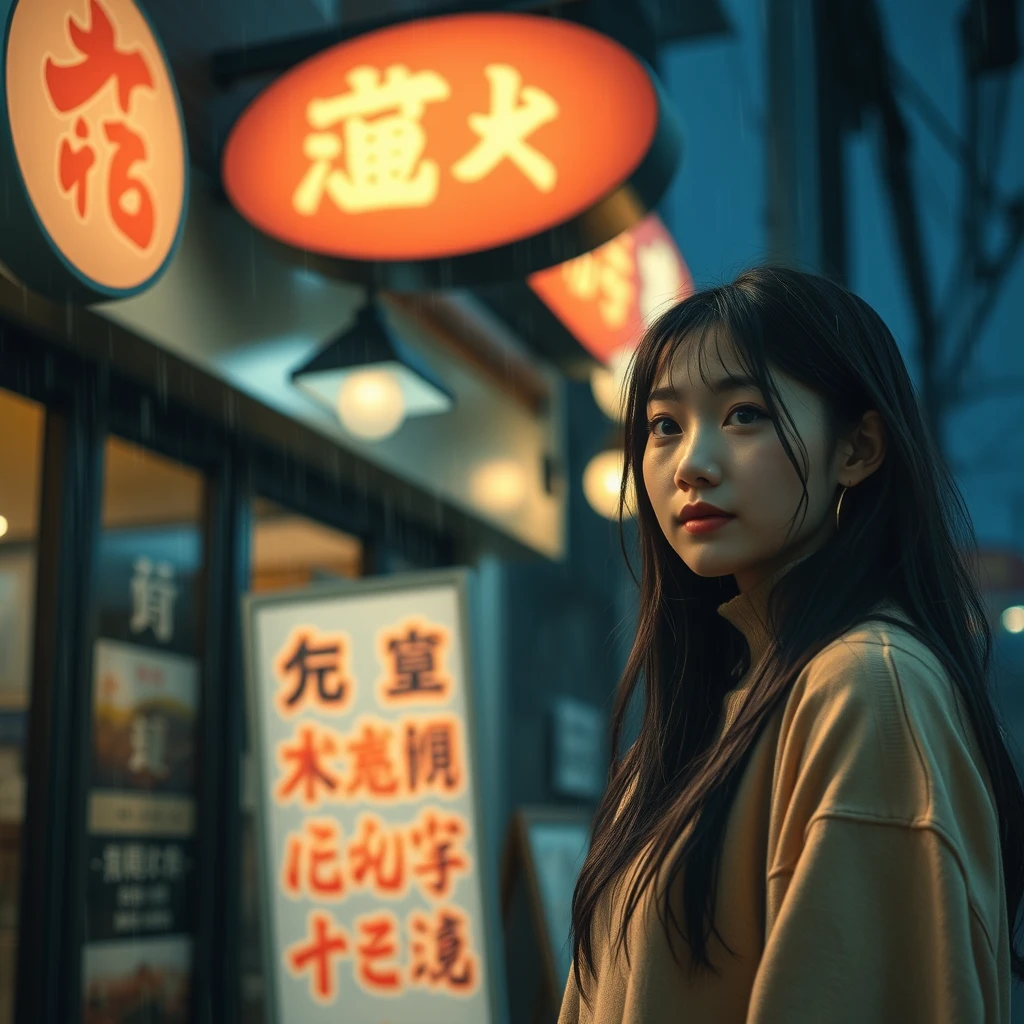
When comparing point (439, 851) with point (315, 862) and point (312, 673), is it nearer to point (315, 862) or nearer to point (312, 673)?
point (315, 862)

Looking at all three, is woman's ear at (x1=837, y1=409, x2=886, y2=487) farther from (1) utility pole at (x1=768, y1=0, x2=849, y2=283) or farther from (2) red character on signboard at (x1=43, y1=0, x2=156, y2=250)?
(1) utility pole at (x1=768, y1=0, x2=849, y2=283)

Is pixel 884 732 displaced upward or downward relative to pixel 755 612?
downward

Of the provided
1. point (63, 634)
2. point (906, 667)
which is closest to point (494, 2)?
point (63, 634)

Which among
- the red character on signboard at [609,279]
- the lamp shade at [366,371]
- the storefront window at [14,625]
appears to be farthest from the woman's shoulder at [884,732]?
the red character on signboard at [609,279]

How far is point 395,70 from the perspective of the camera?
152 inches

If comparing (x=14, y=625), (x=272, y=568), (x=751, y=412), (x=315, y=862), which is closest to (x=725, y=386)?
(x=751, y=412)

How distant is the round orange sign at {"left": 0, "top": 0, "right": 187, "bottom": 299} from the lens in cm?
274

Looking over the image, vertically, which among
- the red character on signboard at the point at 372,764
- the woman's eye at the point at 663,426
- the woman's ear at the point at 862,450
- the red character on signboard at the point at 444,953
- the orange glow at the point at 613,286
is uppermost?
the orange glow at the point at 613,286

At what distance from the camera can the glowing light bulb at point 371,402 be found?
4.03 m

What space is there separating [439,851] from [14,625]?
4.94ft

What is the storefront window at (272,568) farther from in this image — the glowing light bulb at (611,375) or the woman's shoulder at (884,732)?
the woman's shoulder at (884,732)

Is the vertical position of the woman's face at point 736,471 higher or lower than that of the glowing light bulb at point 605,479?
lower

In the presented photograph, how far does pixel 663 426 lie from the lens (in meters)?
1.40

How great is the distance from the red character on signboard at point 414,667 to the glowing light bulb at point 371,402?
0.66m
